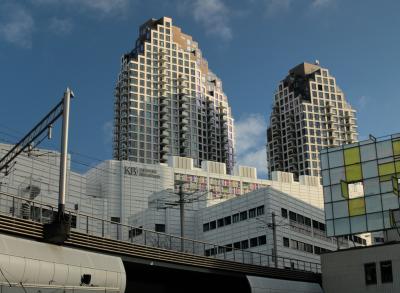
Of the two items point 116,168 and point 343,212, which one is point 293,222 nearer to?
point 343,212

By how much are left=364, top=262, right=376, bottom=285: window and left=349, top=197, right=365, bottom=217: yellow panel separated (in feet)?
18.3

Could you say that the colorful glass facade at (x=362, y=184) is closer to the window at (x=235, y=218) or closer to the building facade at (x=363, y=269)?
the building facade at (x=363, y=269)

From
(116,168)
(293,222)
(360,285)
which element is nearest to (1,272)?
(360,285)

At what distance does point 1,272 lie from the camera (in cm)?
2534

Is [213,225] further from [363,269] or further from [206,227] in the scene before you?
[363,269]

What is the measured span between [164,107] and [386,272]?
134 m

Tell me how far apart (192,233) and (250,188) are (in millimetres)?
48608

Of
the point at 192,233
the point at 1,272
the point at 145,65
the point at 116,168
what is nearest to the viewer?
the point at 1,272

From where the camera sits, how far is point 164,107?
178 m

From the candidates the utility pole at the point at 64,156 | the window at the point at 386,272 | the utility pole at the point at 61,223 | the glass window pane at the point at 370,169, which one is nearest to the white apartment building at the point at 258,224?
the glass window pane at the point at 370,169

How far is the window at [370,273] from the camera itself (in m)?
48.7

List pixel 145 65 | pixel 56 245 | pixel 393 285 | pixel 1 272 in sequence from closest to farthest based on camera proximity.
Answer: pixel 1 272 < pixel 56 245 < pixel 393 285 < pixel 145 65

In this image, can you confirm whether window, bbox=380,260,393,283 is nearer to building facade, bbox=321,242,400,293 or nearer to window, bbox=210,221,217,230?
building facade, bbox=321,242,400,293

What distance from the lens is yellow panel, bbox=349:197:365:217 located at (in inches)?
2098
